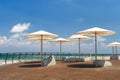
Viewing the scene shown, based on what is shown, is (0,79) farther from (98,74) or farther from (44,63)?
(44,63)

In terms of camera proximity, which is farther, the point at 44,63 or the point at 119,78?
the point at 44,63

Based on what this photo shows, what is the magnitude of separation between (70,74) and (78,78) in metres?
0.95

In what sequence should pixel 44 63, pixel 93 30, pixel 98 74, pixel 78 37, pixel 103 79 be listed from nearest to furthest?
pixel 103 79 → pixel 98 74 → pixel 93 30 → pixel 44 63 → pixel 78 37

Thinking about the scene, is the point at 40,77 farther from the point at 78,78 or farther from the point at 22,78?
the point at 78,78

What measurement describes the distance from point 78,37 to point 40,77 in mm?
11322

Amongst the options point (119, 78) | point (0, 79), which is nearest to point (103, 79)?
point (119, 78)

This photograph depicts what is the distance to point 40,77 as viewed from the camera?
1141 centimetres

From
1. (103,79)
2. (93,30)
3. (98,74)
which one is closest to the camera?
(103,79)

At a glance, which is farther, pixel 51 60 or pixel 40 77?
pixel 51 60

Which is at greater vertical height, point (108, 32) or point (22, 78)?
point (108, 32)

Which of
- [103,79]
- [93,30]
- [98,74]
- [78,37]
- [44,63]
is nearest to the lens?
[103,79]

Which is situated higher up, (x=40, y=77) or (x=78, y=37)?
(x=78, y=37)

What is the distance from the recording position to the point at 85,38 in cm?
2294

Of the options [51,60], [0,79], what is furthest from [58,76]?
[51,60]
